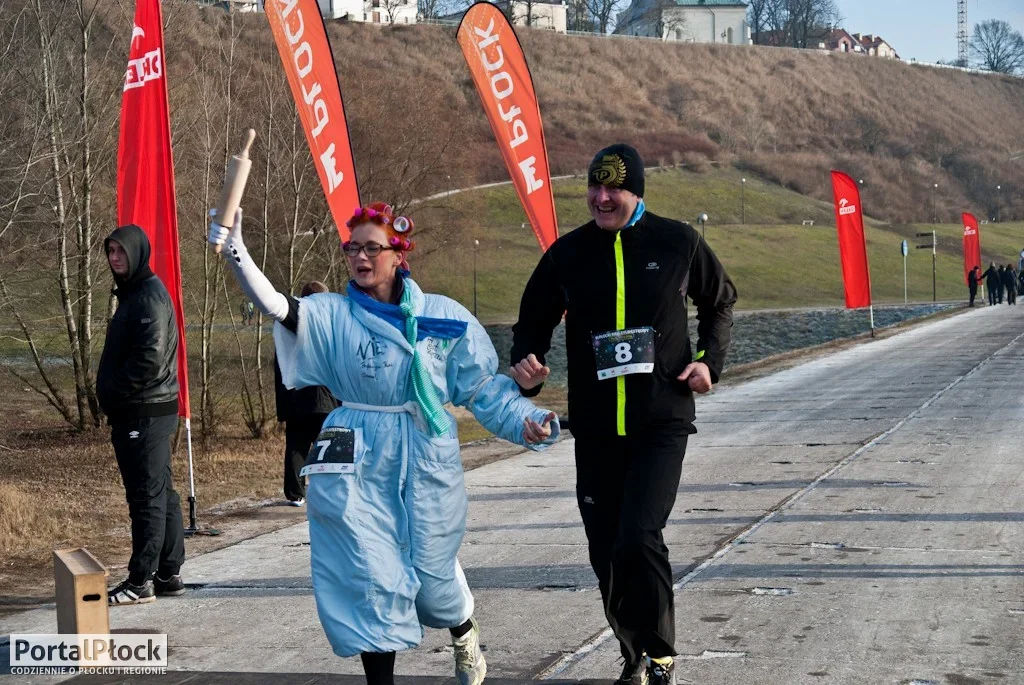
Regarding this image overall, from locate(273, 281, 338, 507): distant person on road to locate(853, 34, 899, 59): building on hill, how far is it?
604 ft

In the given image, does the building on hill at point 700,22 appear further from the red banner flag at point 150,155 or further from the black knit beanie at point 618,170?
the black knit beanie at point 618,170

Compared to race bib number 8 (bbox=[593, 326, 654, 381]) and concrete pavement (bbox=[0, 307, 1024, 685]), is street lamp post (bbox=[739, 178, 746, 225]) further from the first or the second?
race bib number 8 (bbox=[593, 326, 654, 381])

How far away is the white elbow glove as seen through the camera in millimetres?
4348

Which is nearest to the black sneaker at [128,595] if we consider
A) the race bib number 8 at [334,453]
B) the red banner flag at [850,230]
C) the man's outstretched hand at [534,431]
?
the race bib number 8 at [334,453]

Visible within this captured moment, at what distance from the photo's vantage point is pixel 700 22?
6176 inches

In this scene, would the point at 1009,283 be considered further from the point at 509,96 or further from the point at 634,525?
Answer: the point at 634,525

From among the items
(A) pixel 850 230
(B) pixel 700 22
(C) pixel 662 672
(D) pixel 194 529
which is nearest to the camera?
(C) pixel 662 672

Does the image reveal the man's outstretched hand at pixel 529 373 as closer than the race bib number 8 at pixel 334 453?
No

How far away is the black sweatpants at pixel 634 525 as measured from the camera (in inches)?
197

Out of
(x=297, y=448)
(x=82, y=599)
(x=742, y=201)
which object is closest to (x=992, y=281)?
(x=742, y=201)

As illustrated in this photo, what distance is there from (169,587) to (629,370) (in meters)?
3.58

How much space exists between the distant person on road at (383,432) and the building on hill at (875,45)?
620ft

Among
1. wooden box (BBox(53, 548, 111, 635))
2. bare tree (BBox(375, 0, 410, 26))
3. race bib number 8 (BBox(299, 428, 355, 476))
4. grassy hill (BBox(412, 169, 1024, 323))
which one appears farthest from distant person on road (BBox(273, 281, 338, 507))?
bare tree (BBox(375, 0, 410, 26))

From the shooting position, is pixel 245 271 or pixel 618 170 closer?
pixel 245 271
